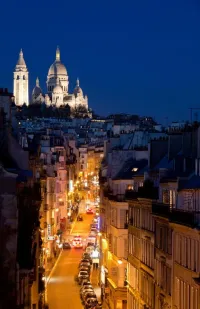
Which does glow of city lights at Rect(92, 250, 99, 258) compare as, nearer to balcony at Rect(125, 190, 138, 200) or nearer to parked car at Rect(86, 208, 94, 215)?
balcony at Rect(125, 190, 138, 200)

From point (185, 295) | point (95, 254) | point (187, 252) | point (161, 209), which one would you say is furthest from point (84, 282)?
point (187, 252)

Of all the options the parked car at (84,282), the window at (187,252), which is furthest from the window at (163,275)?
the parked car at (84,282)

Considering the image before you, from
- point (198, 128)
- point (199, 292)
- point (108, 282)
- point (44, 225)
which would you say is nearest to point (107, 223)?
point (108, 282)

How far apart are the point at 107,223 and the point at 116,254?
233 inches

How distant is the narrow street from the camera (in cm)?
4975

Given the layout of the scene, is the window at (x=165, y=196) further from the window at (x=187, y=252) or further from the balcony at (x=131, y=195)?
the balcony at (x=131, y=195)

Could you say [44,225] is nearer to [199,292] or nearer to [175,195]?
[175,195]

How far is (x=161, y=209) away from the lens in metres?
31.4

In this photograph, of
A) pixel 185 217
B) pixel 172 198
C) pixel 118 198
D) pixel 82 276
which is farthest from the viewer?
pixel 82 276

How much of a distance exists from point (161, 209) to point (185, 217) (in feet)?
15.1

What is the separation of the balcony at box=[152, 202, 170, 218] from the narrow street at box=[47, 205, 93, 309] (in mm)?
17228

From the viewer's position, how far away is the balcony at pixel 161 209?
1204 inches

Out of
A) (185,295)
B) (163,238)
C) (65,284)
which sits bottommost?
(65,284)

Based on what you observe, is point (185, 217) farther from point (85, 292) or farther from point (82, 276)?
point (82, 276)
